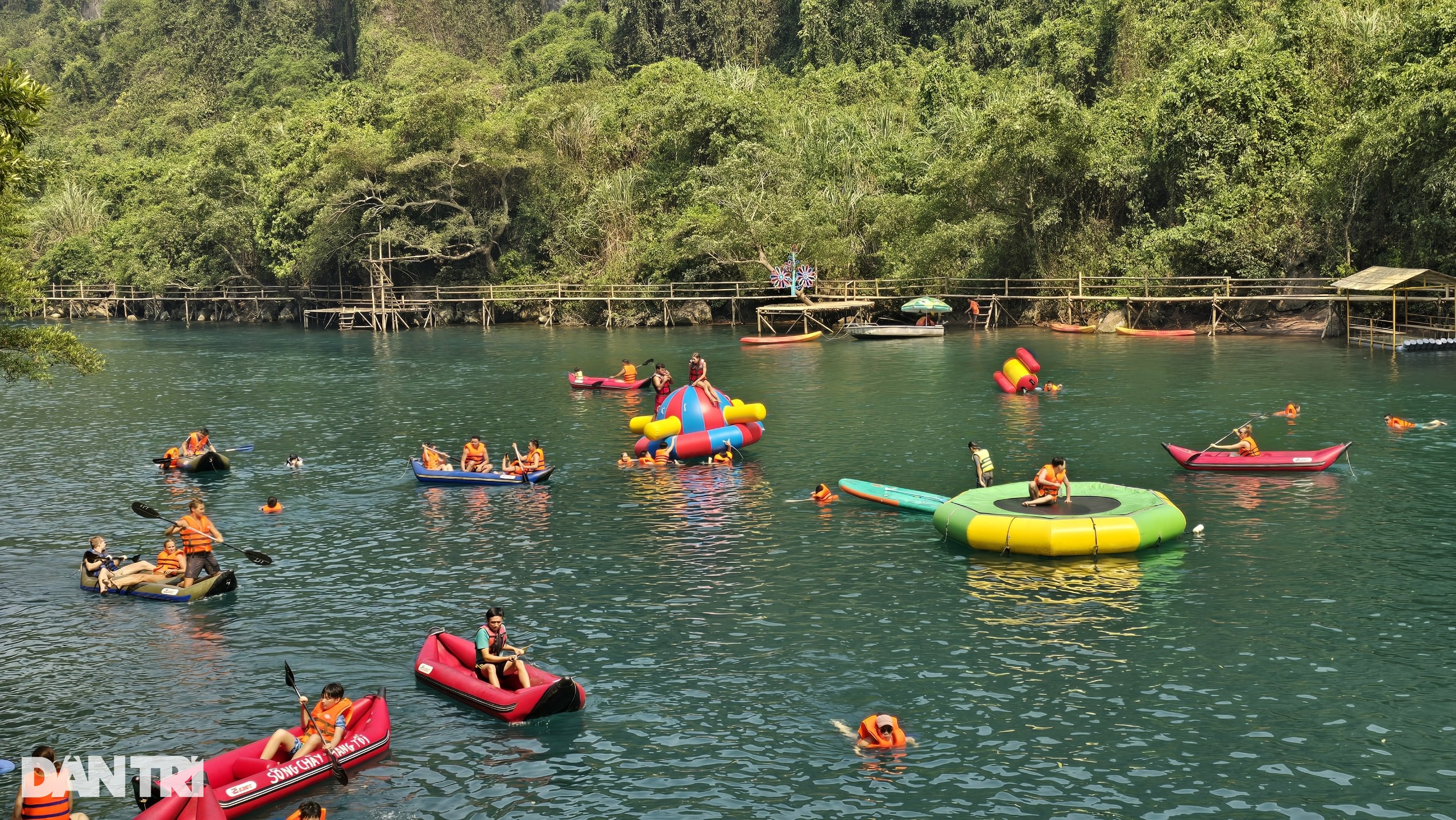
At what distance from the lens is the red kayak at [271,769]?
15.1 meters

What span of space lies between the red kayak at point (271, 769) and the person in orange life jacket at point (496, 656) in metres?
1.81

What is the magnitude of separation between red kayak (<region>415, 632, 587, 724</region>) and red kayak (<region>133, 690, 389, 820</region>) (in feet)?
5.22

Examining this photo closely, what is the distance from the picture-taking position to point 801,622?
70.9 ft

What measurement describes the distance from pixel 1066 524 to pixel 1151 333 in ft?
139

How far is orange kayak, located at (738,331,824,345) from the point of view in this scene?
67625 mm

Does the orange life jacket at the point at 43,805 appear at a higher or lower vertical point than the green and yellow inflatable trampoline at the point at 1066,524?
lower

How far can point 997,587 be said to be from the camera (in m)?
23.2

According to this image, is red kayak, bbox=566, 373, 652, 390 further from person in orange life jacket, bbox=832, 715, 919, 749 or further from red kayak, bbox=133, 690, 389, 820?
person in orange life jacket, bbox=832, 715, 919, 749

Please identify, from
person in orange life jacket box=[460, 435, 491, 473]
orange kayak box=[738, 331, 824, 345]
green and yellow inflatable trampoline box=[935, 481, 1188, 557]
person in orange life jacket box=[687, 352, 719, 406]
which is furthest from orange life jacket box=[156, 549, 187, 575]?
orange kayak box=[738, 331, 824, 345]

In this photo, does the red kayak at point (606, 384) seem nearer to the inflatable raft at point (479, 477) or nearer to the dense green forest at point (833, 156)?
the inflatable raft at point (479, 477)

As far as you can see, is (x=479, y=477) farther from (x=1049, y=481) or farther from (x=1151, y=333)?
(x=1151, y=333)

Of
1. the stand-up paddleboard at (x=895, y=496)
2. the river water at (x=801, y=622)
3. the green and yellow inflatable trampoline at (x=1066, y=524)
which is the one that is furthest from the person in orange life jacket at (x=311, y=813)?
the stand-up paddleboard at (x=895, y=496)

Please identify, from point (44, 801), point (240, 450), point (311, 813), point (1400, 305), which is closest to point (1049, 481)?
point (311, 813)

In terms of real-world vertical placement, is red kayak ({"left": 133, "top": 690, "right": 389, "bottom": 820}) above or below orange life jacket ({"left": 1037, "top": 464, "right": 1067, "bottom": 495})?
below
